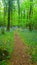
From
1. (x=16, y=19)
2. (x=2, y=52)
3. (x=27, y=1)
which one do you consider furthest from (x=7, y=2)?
(x=2, y=52)

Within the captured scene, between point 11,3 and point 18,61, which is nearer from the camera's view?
point 18,61

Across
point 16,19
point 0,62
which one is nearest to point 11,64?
point 0,62

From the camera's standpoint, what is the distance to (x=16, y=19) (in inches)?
2379

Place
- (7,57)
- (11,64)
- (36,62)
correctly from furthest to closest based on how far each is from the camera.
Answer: (7,57), (36,62), (11,64)

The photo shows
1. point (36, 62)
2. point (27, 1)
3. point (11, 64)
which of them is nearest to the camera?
point (11, 64)

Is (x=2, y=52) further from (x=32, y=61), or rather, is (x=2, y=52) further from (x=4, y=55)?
(x=32, y=61)

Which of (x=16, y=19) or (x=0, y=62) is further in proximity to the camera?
(x=16, y=19)

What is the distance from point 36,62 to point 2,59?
1603 millimetres

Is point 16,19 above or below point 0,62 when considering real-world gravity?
below

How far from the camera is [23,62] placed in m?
8.37

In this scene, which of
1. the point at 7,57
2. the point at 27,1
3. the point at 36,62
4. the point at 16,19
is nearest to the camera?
the point at 36,62

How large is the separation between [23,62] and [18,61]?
0.31m

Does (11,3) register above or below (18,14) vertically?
above

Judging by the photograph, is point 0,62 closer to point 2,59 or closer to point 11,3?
point 2,59
